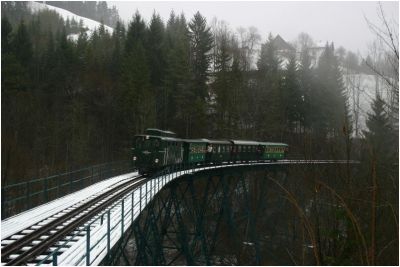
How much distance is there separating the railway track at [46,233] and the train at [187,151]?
838 cm

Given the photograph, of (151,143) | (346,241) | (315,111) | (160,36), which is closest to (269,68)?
(315,111)

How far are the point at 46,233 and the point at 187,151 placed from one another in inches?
675

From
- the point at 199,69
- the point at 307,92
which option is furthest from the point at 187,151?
the point at 307,92

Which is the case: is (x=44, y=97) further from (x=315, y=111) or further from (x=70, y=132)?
(x=315, y=111)

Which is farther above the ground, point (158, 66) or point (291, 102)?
point (158, 66)

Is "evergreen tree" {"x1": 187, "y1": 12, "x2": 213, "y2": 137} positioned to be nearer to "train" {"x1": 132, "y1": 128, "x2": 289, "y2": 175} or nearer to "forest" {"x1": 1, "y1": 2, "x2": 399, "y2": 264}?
"forest" {"x1": 1, "y1": 2, "x2": 399, "y2": 264}

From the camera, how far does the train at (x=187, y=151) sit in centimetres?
2308

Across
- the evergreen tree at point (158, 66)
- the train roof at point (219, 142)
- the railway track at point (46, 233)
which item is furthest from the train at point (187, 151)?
the evergreen tree at point (158, 66)

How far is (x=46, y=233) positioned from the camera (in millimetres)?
10078

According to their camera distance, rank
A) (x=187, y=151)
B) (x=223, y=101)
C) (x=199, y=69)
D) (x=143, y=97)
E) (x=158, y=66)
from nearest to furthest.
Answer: (x=187, y=151)
(x=143, y=97)
(x=223, y=101)
(x=199, y=69)
(x=158, y=66)

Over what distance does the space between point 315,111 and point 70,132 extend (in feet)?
83.7

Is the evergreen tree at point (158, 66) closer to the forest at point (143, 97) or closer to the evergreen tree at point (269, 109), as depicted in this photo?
the forest at point (143, 97)

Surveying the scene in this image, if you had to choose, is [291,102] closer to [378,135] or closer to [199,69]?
[199,69]

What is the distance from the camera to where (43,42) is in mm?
Answer: 68375
